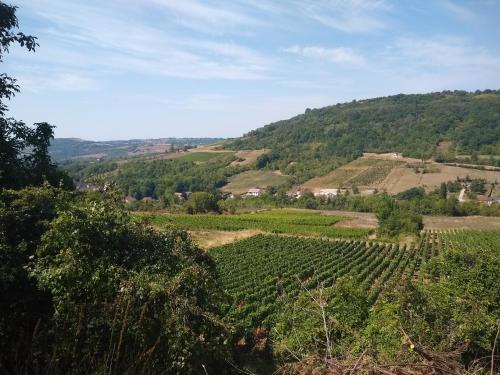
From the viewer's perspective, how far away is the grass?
136375 mm

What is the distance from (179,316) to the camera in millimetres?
8109

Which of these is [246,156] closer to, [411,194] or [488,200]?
[411,194]

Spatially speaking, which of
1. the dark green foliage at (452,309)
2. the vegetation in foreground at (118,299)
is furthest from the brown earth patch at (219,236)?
the vegetation in foreground at (118,299)

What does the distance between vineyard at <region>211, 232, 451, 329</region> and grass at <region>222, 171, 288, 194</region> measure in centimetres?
7654

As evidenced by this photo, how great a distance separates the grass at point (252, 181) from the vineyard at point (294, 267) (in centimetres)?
7654

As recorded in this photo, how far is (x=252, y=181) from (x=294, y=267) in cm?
10407

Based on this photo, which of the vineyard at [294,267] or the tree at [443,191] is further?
the tree at [443,191]

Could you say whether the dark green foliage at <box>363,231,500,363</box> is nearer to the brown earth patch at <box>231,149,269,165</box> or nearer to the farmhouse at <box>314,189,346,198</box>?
the farmhouse at <box>314,189,346,198</box>

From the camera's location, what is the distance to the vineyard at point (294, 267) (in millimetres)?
26469

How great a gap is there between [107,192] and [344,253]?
41.4m

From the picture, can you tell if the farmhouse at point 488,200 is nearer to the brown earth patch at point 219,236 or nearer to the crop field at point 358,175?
the crop field at point 358,175

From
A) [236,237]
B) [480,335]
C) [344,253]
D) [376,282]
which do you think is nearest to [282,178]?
[236,237]

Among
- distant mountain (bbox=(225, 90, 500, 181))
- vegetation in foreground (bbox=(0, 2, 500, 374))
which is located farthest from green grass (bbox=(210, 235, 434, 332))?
distant mountain (bbox=(225, 90, 500, 181))

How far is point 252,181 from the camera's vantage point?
14262cm
